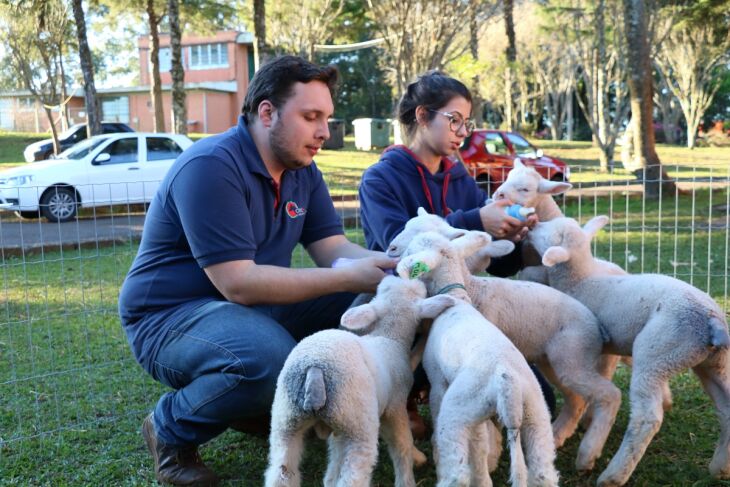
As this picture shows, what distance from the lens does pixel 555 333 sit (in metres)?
3.68

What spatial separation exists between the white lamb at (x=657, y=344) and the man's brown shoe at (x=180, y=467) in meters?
1.81

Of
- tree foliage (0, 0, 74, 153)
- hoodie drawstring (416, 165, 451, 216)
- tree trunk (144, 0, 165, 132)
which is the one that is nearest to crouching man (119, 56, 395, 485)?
hoodie drawstring (416, 165, 451, 216)

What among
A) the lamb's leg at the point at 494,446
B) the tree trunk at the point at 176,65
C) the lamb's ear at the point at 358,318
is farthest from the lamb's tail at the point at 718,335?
the tree trunk at the point at 176,65

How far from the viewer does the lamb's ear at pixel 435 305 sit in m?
3.44

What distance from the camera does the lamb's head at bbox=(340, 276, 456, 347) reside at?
11.3ft

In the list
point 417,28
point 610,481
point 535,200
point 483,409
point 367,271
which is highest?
point 417,28

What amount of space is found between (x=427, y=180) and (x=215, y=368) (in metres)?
1.77

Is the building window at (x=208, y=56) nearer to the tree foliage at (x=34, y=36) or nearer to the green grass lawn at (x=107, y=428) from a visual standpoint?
the tree foliage at (x=34, y=36)

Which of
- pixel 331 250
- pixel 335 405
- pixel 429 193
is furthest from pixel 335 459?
pixel 429 193

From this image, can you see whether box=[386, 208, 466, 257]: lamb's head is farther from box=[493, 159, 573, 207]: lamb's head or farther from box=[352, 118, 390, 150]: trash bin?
box=[352, 118, 390, 150]: trash bin

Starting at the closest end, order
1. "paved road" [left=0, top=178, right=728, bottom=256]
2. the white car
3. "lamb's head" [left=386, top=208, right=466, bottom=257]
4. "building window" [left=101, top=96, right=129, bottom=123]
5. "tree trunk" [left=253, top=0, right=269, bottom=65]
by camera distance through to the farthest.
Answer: "lamb's head" [left=386, top=208, right=466, bottom=257] → "paved road" [left=0, top=178, right=728, bottom=256] → the white car → "tree trunk" [left=253, top=0, right=269, bottom=65] → "building window" [left=101, top=96, right=129, bottom=123]

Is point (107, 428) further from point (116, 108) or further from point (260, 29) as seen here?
point (116, 108)

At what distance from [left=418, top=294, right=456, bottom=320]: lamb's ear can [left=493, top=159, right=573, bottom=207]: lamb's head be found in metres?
1.18

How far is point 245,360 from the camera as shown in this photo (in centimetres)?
332
